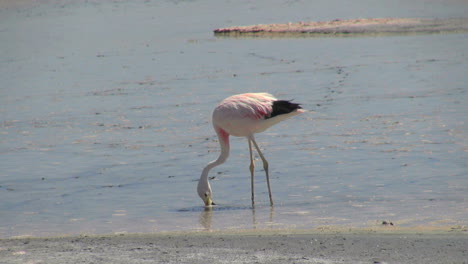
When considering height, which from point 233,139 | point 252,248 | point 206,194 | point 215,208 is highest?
point 252,248

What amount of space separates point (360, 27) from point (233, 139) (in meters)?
14.7

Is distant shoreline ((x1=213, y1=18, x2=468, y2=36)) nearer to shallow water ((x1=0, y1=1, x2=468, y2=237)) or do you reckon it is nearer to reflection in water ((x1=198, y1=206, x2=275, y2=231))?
shallow water ((x1=0, y1=1, x2=468, y2=237))

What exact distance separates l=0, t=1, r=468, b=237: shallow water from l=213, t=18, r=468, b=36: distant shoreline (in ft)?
4.22

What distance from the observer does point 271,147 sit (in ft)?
36.9

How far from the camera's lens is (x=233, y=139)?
39.9 feet

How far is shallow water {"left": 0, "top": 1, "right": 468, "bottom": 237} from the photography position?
8312 mm

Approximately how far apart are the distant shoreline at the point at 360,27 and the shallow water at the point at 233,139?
1.29 m

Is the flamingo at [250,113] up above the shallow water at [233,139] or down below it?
above

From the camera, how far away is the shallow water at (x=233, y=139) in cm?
831

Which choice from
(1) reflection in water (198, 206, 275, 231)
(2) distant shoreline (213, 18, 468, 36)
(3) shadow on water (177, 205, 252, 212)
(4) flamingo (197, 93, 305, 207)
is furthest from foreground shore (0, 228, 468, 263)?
(2) distant shoreline (213, 18, 468, 36)

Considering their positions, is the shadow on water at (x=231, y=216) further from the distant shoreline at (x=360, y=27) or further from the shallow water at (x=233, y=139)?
the distant shoreline at (x=360, y=27)

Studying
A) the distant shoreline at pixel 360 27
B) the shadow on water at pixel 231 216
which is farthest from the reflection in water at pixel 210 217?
the distant shoreline at pixel 360 27

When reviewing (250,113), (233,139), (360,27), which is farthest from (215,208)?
(360,27)

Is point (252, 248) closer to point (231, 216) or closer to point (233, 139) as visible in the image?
point (231, 216)
